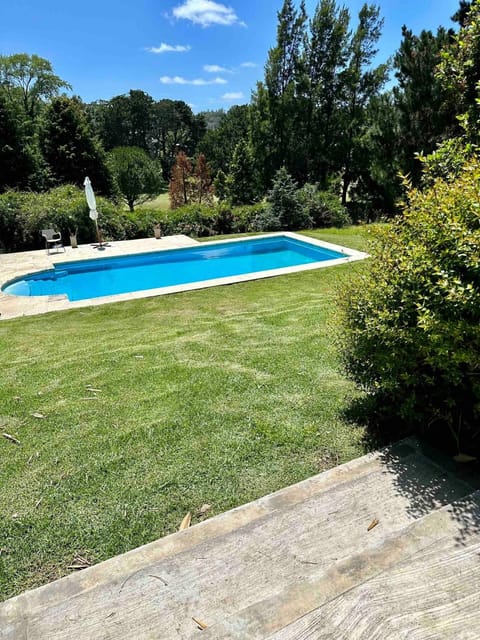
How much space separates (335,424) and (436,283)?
143 cm

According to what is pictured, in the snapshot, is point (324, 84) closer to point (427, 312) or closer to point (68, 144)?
point (68, 144)

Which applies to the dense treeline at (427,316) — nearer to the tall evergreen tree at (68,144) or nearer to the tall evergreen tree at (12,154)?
the tall evergreen tree at (12,154)

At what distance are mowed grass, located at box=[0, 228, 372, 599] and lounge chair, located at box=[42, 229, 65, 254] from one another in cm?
792

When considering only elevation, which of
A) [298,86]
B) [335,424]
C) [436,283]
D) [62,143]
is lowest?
[335,424]

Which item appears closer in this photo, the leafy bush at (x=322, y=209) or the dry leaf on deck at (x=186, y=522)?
the dry leaf on deck at (x=186, y=522)

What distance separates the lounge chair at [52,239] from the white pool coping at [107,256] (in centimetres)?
32

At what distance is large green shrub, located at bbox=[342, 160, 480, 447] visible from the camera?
7.16 ft

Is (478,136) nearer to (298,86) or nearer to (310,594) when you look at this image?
(310,594)

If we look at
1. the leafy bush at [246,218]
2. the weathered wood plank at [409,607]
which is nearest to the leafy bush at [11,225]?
the leafy bush at [246,218]

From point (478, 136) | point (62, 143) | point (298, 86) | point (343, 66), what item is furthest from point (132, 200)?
point (478, 136)

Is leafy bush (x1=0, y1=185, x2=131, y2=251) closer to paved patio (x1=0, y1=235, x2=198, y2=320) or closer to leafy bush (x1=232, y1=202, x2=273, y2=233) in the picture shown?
paved patio (x1=0, y1=235, x2=198, y2=320)

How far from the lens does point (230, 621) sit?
1.35 meters

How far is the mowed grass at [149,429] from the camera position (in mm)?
2266

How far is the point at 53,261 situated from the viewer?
11.8 m
